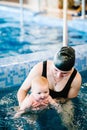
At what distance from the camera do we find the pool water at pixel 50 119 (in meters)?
3.41

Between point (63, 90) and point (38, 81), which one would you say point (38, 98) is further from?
point (63, 90)

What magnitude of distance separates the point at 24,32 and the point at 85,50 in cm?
355

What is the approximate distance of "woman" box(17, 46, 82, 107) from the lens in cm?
321

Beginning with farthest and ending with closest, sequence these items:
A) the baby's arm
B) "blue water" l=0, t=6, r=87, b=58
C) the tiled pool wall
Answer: "blue water" l=0, t=6, r=87, b=58, the tiled pool wall, the baby's arm

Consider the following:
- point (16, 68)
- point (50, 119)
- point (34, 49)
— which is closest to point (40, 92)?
point (50, 119)

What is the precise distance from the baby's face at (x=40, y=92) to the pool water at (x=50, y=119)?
40 cm

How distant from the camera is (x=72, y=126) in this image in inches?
133

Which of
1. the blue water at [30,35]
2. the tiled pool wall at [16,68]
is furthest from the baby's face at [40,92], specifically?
the blue water at [30,35]

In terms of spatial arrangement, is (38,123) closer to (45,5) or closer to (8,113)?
(8,113)

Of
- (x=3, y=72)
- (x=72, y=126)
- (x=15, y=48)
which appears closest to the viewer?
(x=72, y=126)

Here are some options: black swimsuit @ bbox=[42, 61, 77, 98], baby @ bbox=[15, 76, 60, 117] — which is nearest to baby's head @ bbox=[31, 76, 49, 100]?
baby @ bbox=[15, 76, 60, 117]

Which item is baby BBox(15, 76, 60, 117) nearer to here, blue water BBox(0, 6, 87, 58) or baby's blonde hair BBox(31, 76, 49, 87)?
baby's blonde hair BBox(31, 76, 49, 87)

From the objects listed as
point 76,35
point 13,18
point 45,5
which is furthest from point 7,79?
point 45,5

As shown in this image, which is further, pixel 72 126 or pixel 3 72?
pixel 3 72
